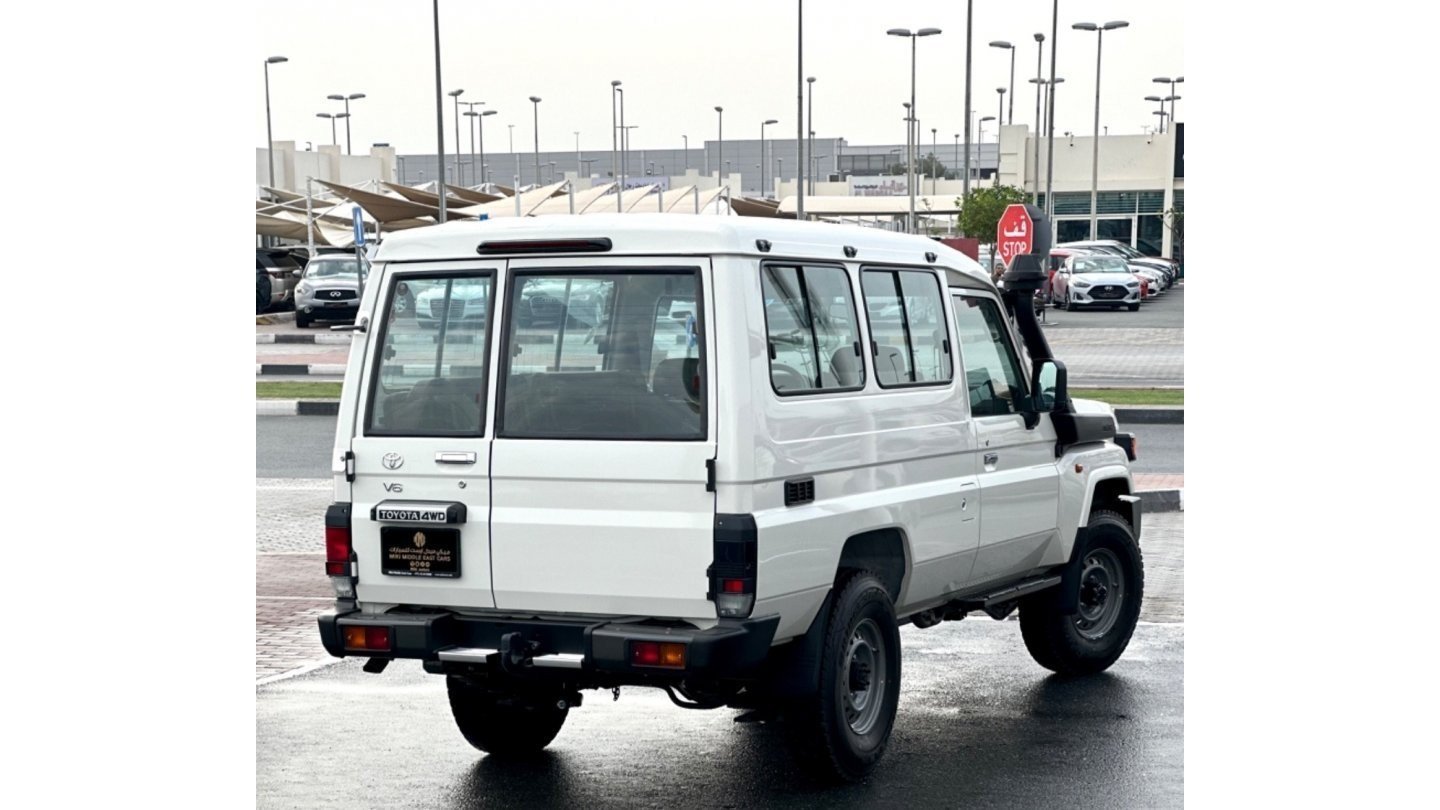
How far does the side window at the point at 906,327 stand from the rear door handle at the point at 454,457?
1677 millimetres

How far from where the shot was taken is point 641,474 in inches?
246

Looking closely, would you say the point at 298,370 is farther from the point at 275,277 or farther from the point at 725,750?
the point at 725,750

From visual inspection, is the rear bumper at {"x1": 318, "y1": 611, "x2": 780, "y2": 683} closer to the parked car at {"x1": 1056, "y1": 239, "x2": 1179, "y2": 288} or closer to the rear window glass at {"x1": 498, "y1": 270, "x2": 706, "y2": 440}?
the rear window glass at {"x1": 498, "y1": 270, "x2": 706, "y2": 440}

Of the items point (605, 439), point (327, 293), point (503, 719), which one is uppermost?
point (605, 439)

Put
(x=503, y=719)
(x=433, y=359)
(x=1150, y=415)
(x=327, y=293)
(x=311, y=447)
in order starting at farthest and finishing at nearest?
1. (x=327, y=293)
2. (x=1150, y=415)
3. (x=311, y=447)
4. (x=503, y=719)
5. (x=433, y=359)

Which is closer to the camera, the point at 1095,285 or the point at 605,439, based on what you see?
the point at 605,439

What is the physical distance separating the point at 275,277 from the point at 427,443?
40701 millimetres

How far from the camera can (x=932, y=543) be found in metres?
7.34

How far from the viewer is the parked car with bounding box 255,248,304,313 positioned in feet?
148

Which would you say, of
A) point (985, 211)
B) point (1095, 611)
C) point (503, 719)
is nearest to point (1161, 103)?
point (985, 211)

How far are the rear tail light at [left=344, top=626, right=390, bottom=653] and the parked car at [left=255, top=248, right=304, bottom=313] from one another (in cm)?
3880

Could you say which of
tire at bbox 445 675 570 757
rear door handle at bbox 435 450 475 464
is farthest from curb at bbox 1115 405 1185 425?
rear door handle at bbox 435 450 475 464

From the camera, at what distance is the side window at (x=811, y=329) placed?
654cm
